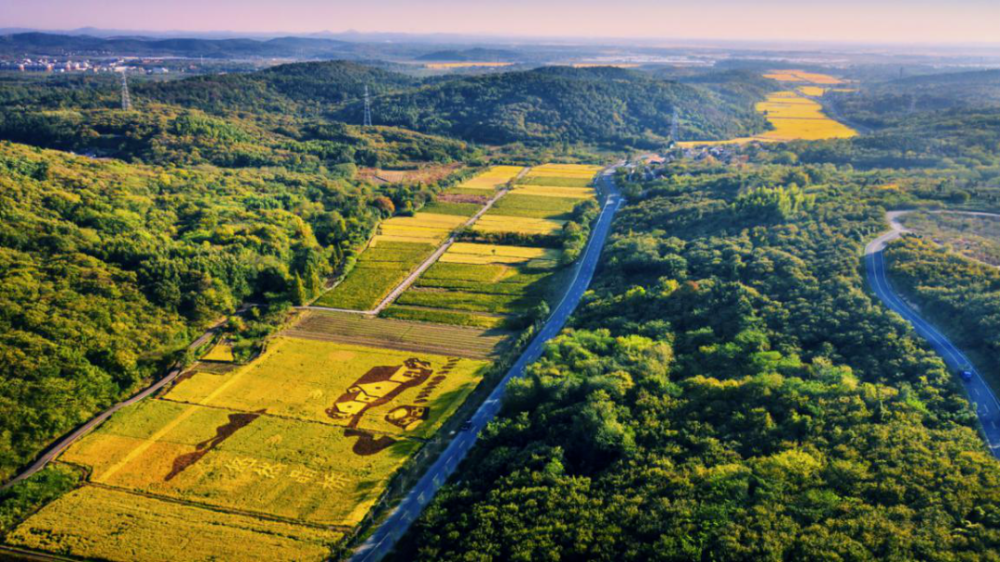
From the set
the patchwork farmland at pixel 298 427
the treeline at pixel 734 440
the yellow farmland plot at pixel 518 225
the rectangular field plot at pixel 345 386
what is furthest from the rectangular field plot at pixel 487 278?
the rectangular field plot at pixel 345 386

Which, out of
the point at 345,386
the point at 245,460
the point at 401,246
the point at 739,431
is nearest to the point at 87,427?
the point at 245,460

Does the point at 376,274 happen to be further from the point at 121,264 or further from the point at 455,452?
the point at 455,452

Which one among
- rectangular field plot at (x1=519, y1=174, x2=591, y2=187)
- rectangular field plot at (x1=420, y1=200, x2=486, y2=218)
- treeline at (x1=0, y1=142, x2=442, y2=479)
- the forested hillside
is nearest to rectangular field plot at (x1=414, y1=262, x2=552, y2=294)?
treeline at (x1=0, y1=142, x2=442, y2=479)

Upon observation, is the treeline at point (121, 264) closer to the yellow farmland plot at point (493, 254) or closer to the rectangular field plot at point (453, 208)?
the rectangular field plot at point (453, 208)

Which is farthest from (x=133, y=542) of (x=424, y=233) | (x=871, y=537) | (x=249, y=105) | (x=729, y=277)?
(x=249, y=105)

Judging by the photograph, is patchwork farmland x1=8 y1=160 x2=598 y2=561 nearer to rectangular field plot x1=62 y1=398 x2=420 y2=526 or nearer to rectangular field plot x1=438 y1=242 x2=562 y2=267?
rectangular field plot x1=62 y1=398 x2=420 y2=526
